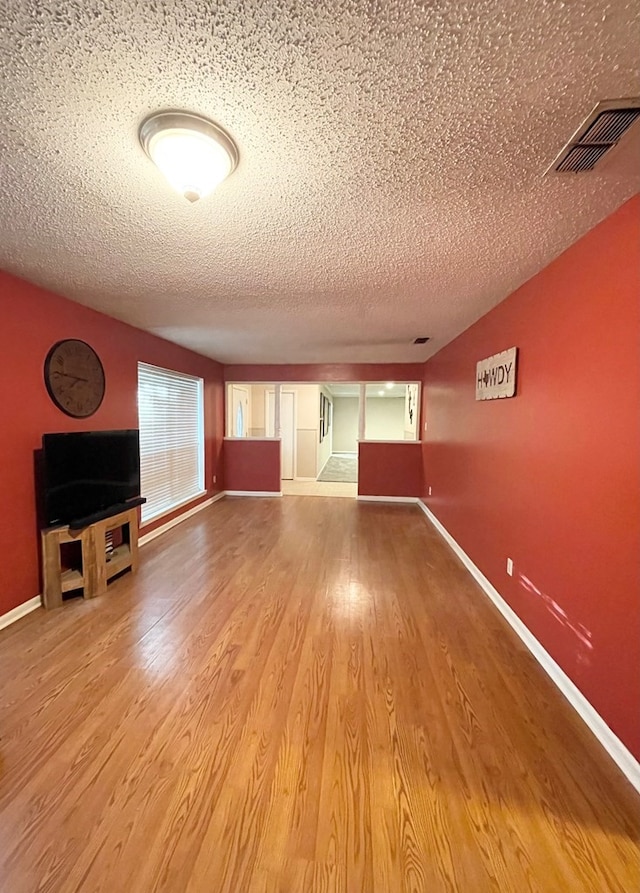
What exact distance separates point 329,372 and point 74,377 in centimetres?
392

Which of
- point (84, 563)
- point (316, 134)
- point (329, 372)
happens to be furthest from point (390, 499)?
point (316, 134)

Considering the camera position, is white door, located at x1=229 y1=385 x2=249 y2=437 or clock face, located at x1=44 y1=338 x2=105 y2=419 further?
white door, located at x1=229 y1=385 x2=249 y2=437

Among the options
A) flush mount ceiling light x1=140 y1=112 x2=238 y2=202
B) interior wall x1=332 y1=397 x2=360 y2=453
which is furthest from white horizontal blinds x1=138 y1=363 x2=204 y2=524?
interior wall x1=332 y1=397 x2=360 y2=453

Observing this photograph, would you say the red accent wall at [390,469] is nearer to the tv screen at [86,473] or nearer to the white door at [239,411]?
the white door at [239,411]

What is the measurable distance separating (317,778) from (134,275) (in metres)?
2.86

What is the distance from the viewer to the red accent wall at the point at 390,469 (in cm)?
597

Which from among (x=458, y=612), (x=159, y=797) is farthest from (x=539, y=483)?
(x=159, y=797)

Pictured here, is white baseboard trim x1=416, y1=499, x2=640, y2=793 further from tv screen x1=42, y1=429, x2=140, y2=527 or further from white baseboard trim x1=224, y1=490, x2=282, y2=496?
white baseboard trim x1=224, y1=490, x2=282, y2=496

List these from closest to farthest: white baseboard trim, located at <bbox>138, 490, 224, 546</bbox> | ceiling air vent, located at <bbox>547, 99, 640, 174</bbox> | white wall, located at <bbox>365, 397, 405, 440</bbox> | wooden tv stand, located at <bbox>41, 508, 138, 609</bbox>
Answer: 1. ceiling air vent, located at <bbox>547, 99, 640, 174</bbox>
2. wooden tv stand, located at <bbox>41, 508, 138, 609</bbox>
3. white baseboard trim, located at <bbox>138, 490, 224, 546</bbox>
4. white wall, located at <bbox>365, 397, 405, 440</bbox>

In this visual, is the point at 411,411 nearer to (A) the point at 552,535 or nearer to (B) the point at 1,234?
(A) the point at 552,535

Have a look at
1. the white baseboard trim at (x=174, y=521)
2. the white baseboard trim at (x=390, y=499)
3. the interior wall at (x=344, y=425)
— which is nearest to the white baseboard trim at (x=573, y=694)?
the white baseboard trim at (x=390, y=499)

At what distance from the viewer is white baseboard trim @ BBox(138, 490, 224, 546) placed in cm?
403

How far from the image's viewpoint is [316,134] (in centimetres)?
117

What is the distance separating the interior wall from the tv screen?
9798 millimetres
